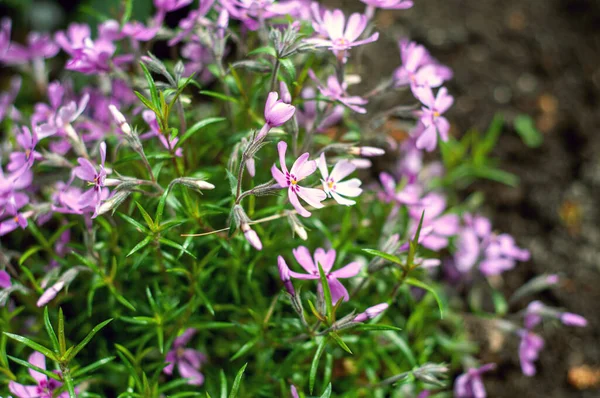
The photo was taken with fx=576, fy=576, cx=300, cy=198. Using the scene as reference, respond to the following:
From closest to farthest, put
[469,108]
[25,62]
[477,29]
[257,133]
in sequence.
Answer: [257,133]
[25,62]
[469,108]
[477,29]

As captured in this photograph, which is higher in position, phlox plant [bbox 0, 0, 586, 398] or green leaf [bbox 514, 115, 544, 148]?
phlox plant [bbox 0, 0, 586, 398]

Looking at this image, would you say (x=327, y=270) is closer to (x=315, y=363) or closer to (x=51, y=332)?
(x=315, y=363)

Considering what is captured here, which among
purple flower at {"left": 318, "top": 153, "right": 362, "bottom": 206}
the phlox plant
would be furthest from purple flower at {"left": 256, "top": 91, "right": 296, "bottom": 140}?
purple flower at {"left": 318, "top": 153, "right": 362, "bottom": 206}

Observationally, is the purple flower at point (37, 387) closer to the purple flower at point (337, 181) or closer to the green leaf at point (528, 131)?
the purple flower at point (337, 181)

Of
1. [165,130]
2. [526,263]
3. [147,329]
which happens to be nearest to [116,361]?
[147,329]

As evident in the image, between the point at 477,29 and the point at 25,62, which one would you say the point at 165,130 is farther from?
the point at 477,29

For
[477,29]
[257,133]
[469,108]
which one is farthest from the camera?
[477,29]

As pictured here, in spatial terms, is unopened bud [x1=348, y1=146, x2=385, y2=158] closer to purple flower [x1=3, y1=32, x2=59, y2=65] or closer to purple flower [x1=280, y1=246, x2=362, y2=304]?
purple flower [x1=280, y1=246, x2=362, y2=304]
